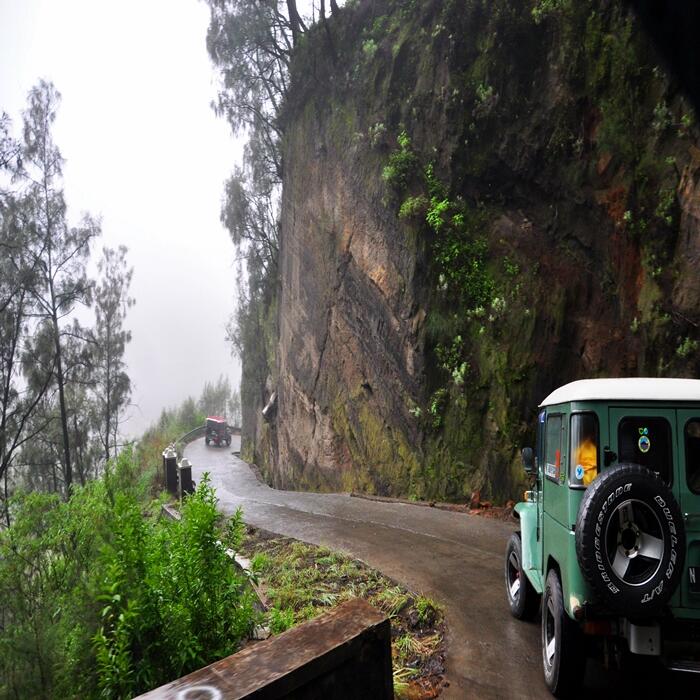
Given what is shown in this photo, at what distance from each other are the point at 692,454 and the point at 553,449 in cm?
108

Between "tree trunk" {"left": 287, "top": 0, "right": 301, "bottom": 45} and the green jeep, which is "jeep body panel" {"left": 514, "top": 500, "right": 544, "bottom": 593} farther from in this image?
"tree trunk" {"left": 287, "top": 0, "right": 301, "bottom": 45}

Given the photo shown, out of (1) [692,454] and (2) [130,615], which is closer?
(2) [130,615]

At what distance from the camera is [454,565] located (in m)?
7.62

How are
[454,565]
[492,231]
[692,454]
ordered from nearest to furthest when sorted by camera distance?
[692,454]
[454,565]
[492,231]

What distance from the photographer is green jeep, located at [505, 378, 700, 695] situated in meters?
3.49

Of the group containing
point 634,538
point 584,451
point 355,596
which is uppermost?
point 584,451

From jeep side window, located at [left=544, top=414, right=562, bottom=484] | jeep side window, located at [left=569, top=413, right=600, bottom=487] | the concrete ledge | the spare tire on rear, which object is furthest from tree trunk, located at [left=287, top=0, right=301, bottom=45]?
the concrete ledge

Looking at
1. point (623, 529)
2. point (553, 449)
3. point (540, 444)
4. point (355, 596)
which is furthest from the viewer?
point (355, 596)

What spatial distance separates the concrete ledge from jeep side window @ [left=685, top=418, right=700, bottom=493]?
2408mm

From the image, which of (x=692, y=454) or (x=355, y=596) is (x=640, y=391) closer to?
(x=692, y=454)

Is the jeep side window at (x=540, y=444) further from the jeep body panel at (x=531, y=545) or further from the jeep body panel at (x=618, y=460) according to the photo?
the jeep body panel at (x=618, y=460)

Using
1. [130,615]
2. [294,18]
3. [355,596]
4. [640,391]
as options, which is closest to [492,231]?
[355,596]

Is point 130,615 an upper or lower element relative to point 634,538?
lower

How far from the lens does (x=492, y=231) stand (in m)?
12.4
